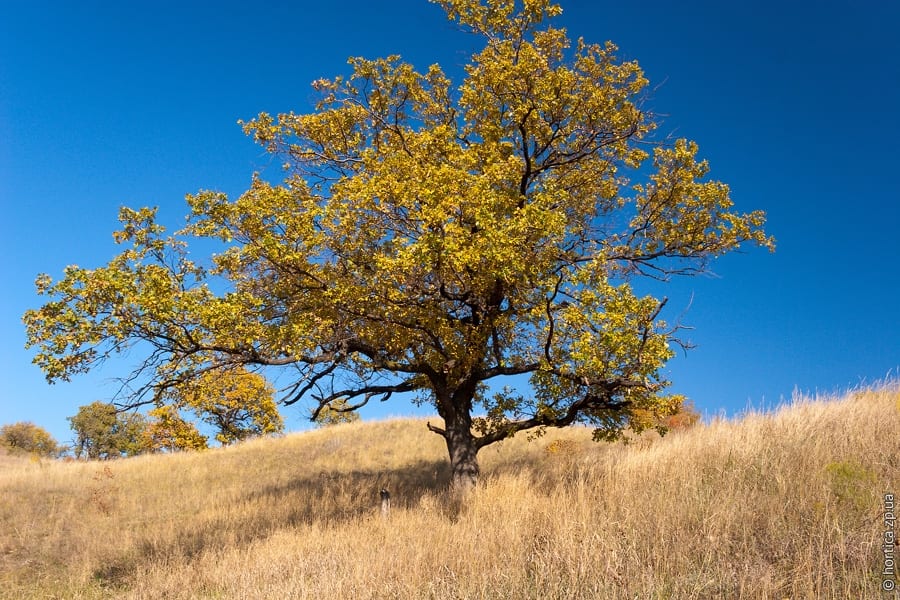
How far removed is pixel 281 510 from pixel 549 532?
9.99m

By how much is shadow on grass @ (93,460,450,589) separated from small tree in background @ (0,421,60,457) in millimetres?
62655

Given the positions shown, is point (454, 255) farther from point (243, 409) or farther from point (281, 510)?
point (243, 409)

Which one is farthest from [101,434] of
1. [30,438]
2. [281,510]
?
[281,510]

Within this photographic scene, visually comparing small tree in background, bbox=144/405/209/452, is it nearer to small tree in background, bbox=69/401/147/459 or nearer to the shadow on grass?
small tree in background, bbox=69/401/147/459

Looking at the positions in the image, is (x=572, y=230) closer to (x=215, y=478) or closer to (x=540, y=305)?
(x=540, y=305)

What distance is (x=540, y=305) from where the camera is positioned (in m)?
12.6

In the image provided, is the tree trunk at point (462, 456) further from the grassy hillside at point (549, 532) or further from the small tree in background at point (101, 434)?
the small tree in background at point (101, 434)

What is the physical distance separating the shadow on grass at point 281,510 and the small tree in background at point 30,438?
2467 inches

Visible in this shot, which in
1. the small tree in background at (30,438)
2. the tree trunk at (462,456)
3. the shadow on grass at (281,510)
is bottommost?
the shadow on grass at (281,510)

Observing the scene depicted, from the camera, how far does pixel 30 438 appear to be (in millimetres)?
68625

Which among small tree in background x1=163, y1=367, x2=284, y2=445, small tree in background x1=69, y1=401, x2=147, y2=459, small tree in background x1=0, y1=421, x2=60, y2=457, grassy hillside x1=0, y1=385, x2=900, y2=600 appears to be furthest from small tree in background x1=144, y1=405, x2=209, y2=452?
small tree in background x1=0, y1=421, x2=60, y2=457

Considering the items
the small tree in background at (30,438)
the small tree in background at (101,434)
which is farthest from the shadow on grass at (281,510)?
the small tree in background at (30,438)

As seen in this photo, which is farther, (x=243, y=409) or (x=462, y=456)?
(x=243, y=409)

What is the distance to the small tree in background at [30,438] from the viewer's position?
222 ft
